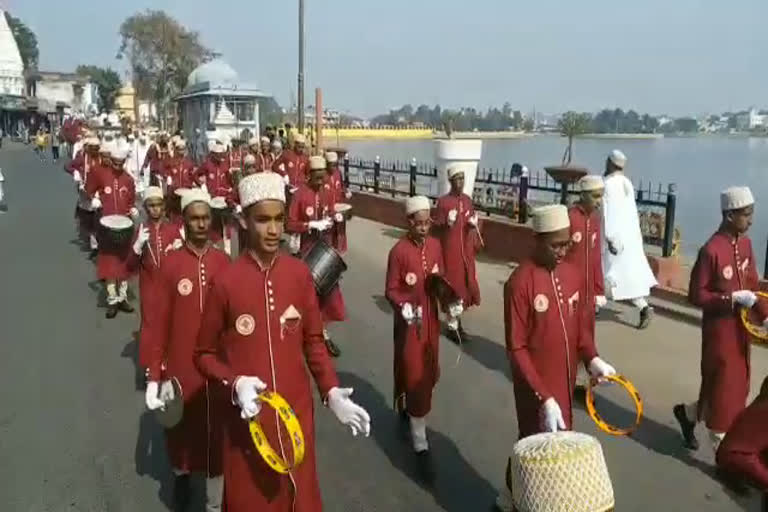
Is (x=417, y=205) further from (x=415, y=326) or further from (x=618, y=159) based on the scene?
(x=618, y=159)

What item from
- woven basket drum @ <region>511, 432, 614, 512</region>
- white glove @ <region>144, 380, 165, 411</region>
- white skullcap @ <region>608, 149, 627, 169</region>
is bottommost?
white glove @ <region>144, 380, 165, 411</region>

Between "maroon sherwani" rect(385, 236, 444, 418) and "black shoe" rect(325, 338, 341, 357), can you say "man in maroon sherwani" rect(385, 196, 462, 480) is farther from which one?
"black shoe" rect(325, 338, 341, 357)

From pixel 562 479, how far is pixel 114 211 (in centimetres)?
1031

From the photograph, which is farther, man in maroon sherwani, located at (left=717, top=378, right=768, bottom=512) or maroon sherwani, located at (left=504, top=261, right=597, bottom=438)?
maroon sherwani, located at (left=504, top=261, right=597, bottom=438)

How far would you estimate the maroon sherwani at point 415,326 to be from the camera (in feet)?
20.1

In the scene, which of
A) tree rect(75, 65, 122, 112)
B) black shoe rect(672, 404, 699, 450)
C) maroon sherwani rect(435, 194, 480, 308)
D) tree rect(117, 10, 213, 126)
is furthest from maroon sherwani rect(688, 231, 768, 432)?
tree rect(75, 65, 122, 112)

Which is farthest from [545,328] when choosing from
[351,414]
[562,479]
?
[562,479]

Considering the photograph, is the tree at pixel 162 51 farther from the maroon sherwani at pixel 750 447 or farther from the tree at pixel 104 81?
the maroon sherwani at pixel 750 447

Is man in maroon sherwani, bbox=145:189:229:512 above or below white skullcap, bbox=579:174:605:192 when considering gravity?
below

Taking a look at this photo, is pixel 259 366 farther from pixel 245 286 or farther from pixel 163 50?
pixel 163 50

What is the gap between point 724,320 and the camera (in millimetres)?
5852

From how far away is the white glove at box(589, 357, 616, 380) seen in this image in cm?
443

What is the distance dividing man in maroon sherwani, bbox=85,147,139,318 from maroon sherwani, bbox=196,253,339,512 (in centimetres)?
714

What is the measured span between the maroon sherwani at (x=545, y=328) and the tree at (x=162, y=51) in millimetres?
53970
